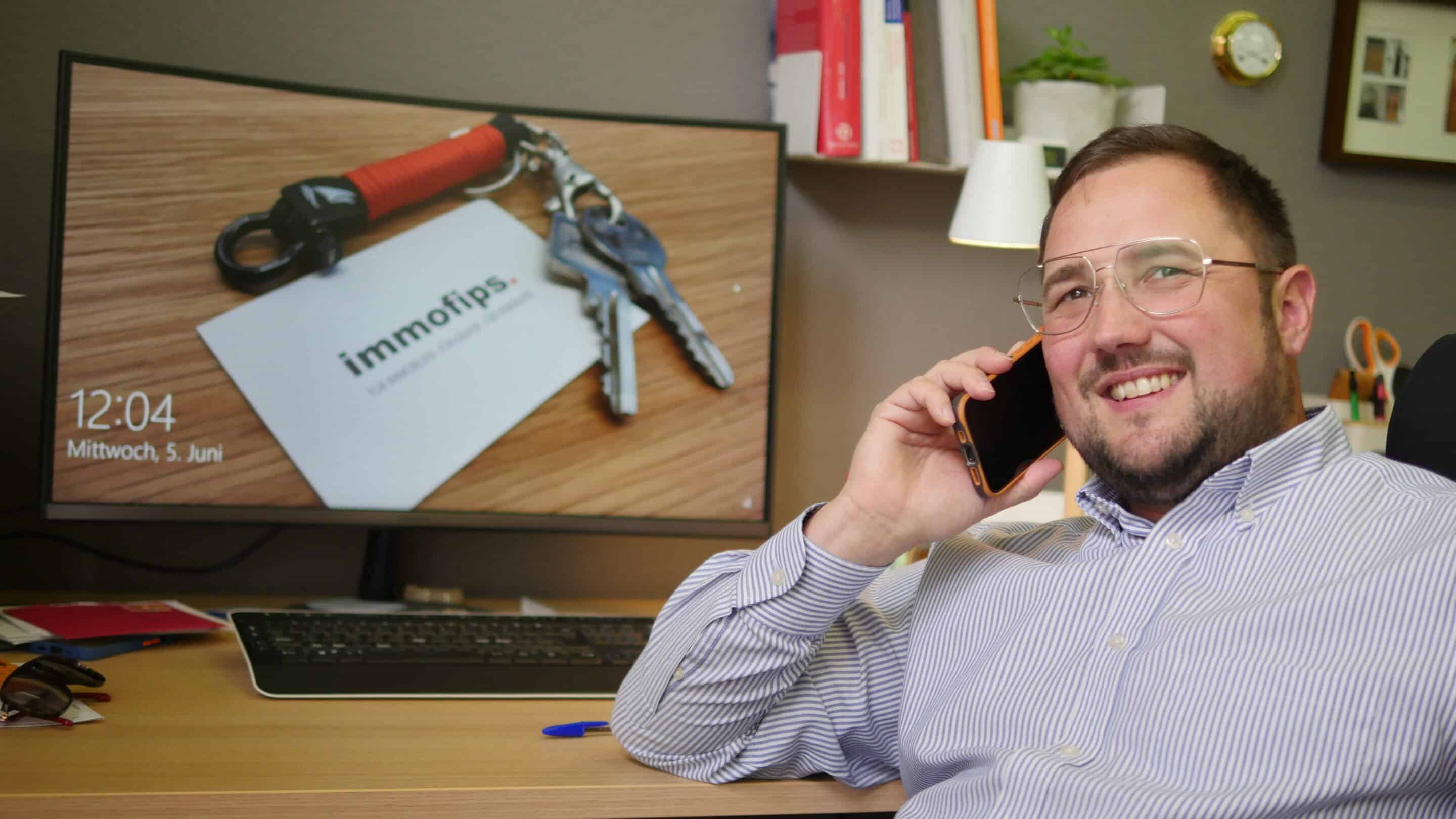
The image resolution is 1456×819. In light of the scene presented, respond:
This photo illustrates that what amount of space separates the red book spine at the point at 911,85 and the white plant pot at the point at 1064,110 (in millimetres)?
183

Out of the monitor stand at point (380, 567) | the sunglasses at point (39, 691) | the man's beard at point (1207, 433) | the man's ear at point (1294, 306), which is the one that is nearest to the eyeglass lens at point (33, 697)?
the sunglasses at point (39, 691)

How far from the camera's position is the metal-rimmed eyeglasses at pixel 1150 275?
0.96m

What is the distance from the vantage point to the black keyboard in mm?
1115

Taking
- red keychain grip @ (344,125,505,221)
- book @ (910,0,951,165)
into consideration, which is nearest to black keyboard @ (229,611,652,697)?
red keychain grip @ (344,125,505,221)

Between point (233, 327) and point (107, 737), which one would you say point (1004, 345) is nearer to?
point (233, 327)

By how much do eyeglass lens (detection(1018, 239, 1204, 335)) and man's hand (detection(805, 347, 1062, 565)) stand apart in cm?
9

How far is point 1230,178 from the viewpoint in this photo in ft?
3.30

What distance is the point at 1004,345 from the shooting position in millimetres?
1966

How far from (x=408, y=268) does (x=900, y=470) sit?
0.72m

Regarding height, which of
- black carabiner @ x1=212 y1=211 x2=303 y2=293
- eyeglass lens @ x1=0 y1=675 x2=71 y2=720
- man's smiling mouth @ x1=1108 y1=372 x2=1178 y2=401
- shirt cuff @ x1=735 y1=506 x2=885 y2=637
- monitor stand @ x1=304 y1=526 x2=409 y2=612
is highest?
black carabiner @ x1=212 y1=211 x2=303 y2=293

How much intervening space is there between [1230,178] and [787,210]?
914mm

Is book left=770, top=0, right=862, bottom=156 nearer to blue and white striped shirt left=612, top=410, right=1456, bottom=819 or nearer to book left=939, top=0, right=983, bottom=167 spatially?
book left=939, top=0, right=983, bottom=167

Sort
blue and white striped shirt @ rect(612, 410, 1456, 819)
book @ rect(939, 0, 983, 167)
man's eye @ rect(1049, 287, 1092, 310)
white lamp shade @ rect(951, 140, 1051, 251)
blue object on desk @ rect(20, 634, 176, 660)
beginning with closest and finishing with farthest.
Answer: blue and white striped shirt @ rect(612, 410, 1456, 819)
man's eye @ rect(1049, 287, 1092, 310)
blue object on desk @ rect(20, 634, 176, 660)
white lamp shade @ rect(951, 140, 1051, 251)
book @ rect(939, 0, 983, 167)

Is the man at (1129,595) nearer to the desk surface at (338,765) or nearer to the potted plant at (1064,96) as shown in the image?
the desk surface at (338,765)
